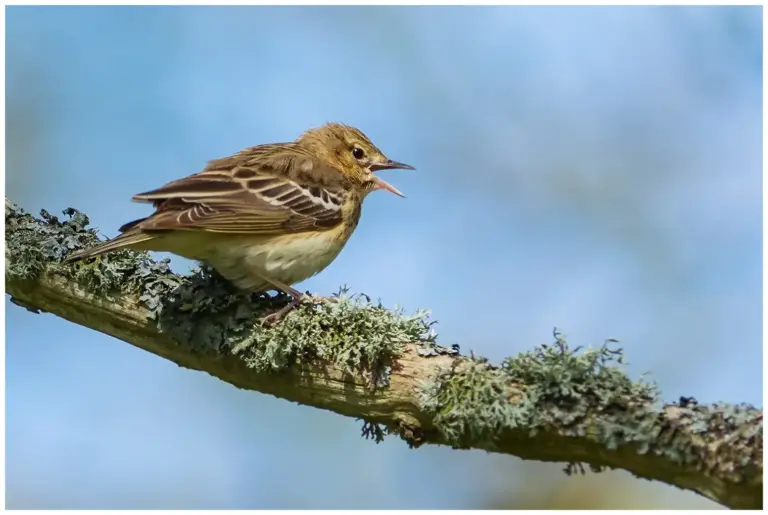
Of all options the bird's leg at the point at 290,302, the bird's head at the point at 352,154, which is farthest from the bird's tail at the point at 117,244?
the bird's head at the point at 352,154

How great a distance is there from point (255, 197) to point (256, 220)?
257 millimetres

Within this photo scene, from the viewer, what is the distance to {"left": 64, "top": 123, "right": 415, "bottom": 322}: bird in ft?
18.6

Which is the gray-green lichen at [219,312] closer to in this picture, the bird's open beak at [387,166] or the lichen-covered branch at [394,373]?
the lichen-covered branch at [394,373]

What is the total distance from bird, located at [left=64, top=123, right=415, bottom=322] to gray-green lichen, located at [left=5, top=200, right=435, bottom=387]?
0.59ft

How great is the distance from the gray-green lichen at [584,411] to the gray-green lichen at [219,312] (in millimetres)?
504

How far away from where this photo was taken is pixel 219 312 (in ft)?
18.2

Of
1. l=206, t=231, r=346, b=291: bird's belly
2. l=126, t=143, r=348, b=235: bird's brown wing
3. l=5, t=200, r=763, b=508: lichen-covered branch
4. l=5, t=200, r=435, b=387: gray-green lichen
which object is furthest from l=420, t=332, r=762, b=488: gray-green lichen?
l=126, t=143, r=348, b=235: bird's brown wing

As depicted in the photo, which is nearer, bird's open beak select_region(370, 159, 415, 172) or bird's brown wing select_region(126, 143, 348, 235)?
bird's brown wing select_region(126, 143, 348, 235)

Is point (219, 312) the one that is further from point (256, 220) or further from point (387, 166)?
point (387, 166)

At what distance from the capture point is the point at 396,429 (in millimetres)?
4855

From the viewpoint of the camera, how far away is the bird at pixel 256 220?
5668mm

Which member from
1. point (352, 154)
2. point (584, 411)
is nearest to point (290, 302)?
point (584, 411)

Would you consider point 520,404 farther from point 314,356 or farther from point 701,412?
point 314,356

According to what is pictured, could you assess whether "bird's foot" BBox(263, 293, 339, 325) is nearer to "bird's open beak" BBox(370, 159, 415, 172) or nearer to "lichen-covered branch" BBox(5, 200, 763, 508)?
"lichen-covered branch" BBox(5, 200, 763, 508)
